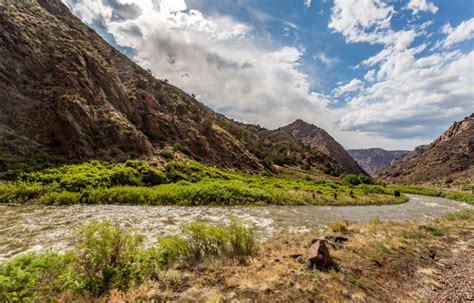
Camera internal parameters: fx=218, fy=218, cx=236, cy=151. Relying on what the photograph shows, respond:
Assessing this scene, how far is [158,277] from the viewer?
747 cm

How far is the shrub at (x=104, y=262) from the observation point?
21.9ft

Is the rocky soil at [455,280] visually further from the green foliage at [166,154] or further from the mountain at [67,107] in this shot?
the green foliage at [166,154]

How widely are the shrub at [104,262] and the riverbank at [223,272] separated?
0.10 ft

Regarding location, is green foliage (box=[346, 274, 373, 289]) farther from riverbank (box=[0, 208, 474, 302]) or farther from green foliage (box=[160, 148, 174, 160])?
green foliage (box=[160, 148, 174, 160])

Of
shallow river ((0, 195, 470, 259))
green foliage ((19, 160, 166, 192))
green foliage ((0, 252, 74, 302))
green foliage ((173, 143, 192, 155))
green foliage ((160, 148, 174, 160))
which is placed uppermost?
green foliage ((173, 143, 192, 155))

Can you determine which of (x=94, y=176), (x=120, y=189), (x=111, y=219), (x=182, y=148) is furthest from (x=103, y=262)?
(x=182, y=148)

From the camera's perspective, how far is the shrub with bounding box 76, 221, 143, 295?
263 inches

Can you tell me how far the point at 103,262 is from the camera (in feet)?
23.7

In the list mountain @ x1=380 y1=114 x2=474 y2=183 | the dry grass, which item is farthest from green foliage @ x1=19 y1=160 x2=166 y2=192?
mountain @ x1=380 y1=114 x2=474 y2=183

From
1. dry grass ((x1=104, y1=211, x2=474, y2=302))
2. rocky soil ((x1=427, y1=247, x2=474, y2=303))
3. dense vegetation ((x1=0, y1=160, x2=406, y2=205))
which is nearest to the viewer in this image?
dry grass ((x1=104, y1=211, x2=474, y2=302))

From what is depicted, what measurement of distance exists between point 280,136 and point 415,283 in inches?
5774

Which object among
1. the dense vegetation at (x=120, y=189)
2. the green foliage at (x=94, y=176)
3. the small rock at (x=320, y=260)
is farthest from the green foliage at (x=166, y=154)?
the small rock at (x=320, y=260)

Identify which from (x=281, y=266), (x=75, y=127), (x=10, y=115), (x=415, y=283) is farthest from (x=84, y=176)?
(x=415, y=283)

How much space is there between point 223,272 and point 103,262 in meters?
4.08
